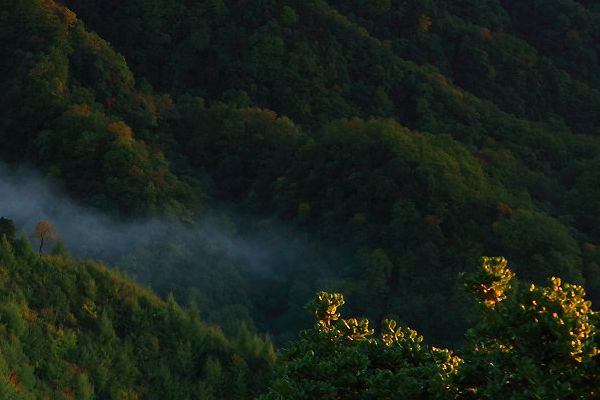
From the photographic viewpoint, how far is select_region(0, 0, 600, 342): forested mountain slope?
6888cm

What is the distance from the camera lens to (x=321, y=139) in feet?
265

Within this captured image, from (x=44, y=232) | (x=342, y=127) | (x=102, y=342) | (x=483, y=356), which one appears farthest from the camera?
(x=342, y=127)

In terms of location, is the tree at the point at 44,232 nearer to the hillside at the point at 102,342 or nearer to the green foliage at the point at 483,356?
the hillside at the point at 102,342

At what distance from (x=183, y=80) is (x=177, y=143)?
559 inches

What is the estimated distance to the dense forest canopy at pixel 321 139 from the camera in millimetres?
67125

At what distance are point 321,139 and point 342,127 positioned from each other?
224 centimetres

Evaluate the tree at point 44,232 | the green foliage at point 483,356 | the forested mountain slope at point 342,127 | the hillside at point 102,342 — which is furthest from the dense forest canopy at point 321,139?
the green foliage at point 483,356

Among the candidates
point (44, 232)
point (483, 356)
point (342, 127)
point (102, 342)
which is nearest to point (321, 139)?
point (342, 127)

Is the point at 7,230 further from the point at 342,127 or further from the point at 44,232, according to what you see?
the point at 342,127

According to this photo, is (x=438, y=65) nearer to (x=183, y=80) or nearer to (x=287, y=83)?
(x=287, y=83)

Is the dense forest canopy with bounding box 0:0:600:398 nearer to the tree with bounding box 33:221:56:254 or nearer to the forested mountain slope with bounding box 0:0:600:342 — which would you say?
the forested mountain slope with bounding box 0:0:600:342

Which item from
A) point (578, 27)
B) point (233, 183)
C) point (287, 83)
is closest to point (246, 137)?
point (233, 183)

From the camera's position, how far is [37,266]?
38.9 m

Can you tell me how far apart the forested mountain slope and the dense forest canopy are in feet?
0.72
